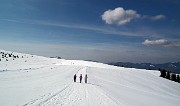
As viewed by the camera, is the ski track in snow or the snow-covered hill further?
the snow-covered hill

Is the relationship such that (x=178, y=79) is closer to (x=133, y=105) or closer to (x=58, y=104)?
(x=133, y=105)

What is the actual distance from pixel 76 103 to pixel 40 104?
3.42 m

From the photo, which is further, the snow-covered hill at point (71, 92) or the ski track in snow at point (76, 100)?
the snow-covered hill at point (71, 92)

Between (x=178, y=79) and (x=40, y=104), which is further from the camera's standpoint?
(x=178, y=79)

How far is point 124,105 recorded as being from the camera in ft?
72.2

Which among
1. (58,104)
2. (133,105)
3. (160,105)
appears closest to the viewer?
(58,104)

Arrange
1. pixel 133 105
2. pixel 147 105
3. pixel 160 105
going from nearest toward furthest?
1. pixel 133 105
2. pixel 147 105
3. pixel 160 105

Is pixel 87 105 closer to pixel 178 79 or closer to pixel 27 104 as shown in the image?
pixel 27 104

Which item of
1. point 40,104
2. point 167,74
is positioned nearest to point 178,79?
point 167,74

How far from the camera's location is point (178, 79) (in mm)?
104438

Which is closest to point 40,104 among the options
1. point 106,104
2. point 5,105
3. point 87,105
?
point 5,105

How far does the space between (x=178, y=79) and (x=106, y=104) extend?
9173cm

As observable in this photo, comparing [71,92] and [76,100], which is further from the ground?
[71,92]

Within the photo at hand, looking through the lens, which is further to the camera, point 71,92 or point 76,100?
point 71,92
